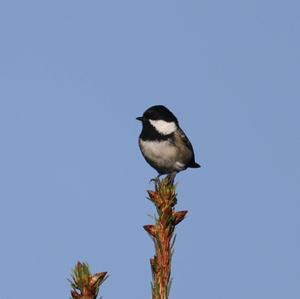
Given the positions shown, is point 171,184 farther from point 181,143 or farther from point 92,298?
point 181,143

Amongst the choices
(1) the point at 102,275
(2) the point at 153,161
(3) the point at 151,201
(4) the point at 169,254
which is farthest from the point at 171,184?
(2) the point at 153,161

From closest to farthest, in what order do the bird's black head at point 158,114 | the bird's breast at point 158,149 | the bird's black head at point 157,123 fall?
the bird's breast at point 158,149, the bird's black head at point 157,123, the bird's black head at point 158,114

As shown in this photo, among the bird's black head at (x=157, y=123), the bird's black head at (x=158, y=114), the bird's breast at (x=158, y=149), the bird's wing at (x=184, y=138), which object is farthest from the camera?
the bird's wing at (x=184, y=138)

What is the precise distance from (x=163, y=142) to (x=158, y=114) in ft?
2.01

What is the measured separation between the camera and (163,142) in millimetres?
11234

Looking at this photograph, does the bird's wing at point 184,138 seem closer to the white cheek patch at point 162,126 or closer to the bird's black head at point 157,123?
the bird's black head at point 157,123

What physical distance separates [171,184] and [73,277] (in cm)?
183

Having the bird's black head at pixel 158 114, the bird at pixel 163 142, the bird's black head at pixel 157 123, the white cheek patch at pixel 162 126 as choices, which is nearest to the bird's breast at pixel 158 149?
the bird at pixel 163 142

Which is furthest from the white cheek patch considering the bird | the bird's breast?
the bird's breast

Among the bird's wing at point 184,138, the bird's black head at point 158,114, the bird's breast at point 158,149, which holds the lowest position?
the bird's breast at point 158,149

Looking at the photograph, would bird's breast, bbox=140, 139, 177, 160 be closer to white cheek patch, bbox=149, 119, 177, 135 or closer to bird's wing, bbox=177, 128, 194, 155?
white cheek patch, bbox=149, 119, 177, 135

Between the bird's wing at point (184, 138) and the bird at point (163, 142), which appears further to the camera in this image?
the bird's wing at point (184, 138)

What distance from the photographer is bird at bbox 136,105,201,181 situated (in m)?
11.2

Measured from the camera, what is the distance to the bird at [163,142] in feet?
36.7
